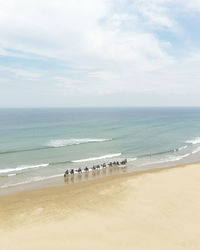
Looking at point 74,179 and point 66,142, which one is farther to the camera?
point 66,142

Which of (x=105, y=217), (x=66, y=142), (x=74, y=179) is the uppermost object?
(x=66, y=142)

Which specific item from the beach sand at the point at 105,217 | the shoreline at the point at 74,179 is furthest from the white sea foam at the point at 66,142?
the beach sand at the point at 105,217

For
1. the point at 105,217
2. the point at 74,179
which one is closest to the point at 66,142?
the point at 74,179

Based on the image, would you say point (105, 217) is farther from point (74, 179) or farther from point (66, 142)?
point (66, 142)

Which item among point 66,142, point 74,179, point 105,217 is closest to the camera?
point 105,217

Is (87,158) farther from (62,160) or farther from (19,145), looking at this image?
(19,145)

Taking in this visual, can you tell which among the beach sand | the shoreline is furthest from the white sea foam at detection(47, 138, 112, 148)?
the beach sand

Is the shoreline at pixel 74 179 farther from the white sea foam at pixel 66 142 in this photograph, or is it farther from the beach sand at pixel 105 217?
the white sea foam at pixel 66 142

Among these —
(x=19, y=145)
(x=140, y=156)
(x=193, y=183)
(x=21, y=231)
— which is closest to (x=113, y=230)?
(x=21, y=231)
